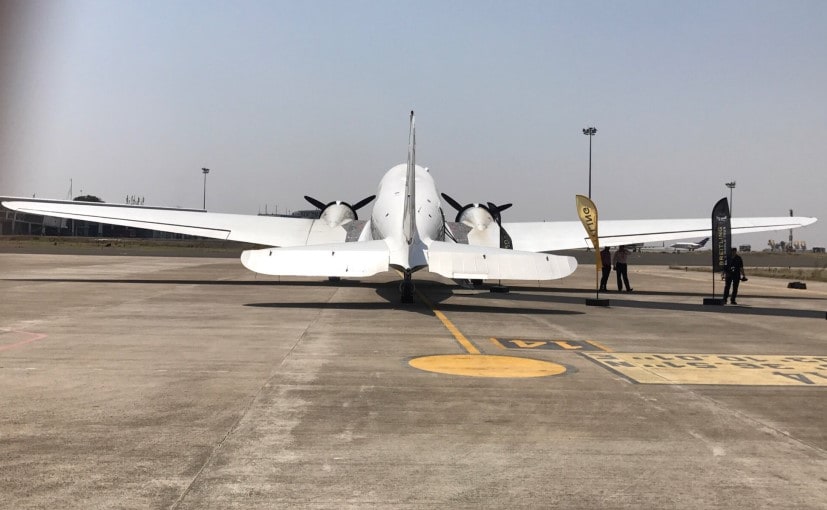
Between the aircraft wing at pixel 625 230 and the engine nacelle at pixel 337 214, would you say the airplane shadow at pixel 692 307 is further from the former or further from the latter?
the engine nacelle at pixel 337 214

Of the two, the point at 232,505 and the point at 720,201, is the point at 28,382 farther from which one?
the point at 720,201

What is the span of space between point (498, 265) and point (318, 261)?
4.67 meters

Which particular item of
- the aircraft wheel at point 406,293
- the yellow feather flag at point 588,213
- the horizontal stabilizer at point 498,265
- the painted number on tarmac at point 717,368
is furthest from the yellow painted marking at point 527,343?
the yellow feather flag at point 588,213

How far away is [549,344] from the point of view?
14.9m

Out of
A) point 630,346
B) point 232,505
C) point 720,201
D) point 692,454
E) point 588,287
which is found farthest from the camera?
point 588,287

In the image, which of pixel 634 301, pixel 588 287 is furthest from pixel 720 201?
pixel 588 287

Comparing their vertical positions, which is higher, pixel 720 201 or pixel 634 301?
pixel 720 201

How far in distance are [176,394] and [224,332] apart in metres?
6.51

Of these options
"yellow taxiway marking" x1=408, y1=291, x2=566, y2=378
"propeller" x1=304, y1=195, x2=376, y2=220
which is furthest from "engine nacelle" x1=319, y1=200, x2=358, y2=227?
"yellow taxiway marking" x1=408, y1=291, x2=566, y2=378

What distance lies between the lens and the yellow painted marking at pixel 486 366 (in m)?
11.2

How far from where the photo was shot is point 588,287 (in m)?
36.6

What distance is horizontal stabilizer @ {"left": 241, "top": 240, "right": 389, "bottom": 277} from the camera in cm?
1927

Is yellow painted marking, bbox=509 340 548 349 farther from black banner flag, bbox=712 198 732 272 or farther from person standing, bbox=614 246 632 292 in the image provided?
person standing, bbox=614 246 632 292

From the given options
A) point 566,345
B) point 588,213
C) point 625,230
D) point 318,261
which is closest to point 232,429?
point 566,345
